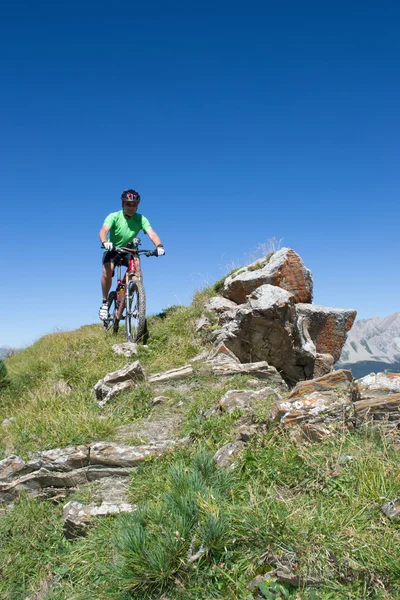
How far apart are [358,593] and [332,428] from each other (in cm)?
243

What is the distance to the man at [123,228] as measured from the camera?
12.8m

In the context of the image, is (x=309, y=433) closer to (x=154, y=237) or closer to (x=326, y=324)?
(x=326, y=324)

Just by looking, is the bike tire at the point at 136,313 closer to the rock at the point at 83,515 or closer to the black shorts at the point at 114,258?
the black shorts at the point at 114,258

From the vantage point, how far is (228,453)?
5562 millimetres

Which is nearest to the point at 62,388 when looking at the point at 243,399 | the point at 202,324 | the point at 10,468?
the point at 10,468

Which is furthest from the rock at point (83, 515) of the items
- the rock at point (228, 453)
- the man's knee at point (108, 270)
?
the man's knee at point (108, 270)

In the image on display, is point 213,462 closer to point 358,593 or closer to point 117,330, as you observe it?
point 358,593

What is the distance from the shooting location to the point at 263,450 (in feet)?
17.8

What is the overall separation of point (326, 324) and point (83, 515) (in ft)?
32.8

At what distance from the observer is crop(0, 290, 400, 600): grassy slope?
3.62 metres

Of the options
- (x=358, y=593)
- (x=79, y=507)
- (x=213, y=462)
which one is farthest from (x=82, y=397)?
(x=358, y=593)

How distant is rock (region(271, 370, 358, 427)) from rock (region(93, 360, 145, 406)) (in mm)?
3713

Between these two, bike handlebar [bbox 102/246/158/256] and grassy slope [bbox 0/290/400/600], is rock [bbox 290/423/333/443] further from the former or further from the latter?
bike handlebar [bbox 102/246/158/256]

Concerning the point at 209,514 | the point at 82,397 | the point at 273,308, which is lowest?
the point at 209,514
